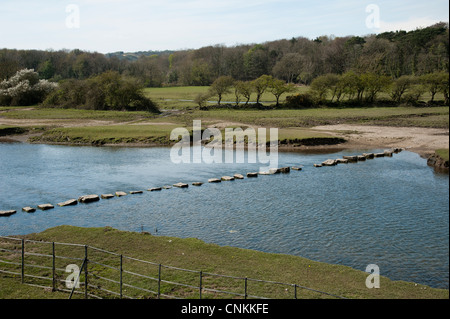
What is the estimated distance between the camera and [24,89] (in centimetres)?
11662

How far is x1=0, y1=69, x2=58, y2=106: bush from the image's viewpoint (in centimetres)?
11688

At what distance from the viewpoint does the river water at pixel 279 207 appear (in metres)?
25.2

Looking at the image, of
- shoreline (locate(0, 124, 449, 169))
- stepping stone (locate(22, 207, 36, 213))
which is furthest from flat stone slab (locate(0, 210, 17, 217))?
shoreline (locate(0, 124, 449, 169))

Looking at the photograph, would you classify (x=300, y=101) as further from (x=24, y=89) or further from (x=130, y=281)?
(x=130, y=281)

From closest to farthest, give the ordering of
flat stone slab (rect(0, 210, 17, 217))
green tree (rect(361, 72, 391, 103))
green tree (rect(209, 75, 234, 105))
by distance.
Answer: flat stone slab (rect(0, 210, 17, 217))
green tree (rect(361, 72, 391, 103))
green tree (rect(209, 75, 234, 105))

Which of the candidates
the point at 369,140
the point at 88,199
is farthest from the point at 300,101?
the point at 88,199

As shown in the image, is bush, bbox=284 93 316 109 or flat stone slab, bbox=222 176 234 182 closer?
flat stone slab, bbox=222 176 234 182

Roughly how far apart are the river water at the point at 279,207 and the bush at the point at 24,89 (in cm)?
Result: 6903

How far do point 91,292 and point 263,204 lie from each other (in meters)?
19.0

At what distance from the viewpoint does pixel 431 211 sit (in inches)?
1185

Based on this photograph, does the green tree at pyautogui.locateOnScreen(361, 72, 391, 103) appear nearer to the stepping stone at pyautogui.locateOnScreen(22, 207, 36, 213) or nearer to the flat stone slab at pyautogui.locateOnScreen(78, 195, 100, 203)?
the flat stone slab at pyautogui.locateOnScreen(78, 195, 100, 203)

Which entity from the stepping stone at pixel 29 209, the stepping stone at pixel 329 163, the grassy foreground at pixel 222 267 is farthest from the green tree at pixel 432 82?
the stepping stone at pixel 29 209

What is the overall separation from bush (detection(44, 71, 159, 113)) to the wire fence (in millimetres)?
83687

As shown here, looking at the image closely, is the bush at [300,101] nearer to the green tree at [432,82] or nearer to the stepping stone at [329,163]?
the green tree at [432,82]
